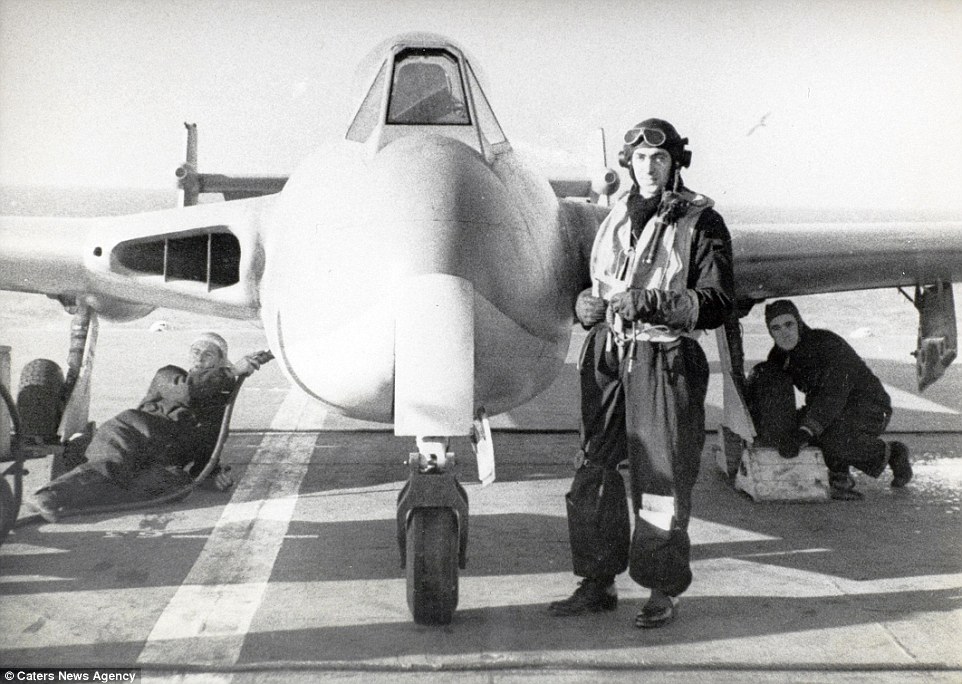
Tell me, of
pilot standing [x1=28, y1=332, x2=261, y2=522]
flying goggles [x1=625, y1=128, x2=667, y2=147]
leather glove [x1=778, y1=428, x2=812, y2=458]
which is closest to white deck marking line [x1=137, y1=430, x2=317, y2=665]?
pilot standing [x1=28, y1=332, x2=261, y2=522]

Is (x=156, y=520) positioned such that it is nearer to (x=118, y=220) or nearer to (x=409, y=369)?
(x=118, y=220)

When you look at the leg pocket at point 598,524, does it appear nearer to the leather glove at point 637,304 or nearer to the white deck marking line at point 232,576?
the leather glove at point 637,304

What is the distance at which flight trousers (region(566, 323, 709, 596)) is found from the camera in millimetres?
3998

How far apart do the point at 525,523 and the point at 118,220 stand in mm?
3199

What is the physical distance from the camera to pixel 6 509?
4895mm

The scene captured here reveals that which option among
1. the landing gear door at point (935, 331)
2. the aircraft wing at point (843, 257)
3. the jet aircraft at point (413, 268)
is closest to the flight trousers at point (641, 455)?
the jet aircraft at point (413, 268)

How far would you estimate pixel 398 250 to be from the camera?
386 centimetres

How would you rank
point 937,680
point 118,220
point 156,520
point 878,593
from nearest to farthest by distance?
point 937,680 → point 878,593 → point 156,520 → point 118,220

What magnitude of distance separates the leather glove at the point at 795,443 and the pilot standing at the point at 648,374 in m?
2.34

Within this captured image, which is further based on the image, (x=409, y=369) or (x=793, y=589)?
(x=793, y=589)

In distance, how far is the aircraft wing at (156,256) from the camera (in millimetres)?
5133

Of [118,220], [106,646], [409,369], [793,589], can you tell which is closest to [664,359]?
[409,369]

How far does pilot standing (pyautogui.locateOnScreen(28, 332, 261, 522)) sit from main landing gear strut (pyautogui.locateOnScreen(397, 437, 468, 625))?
2.51 metres

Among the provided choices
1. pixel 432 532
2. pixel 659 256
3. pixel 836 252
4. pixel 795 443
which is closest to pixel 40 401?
pixel 432 532
